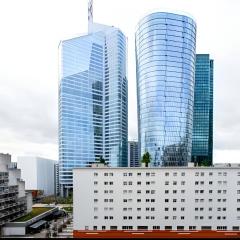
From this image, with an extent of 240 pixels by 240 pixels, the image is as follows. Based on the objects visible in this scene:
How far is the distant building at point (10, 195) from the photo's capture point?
60.6 metres

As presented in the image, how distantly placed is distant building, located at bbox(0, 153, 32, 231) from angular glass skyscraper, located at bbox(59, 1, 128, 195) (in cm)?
7991

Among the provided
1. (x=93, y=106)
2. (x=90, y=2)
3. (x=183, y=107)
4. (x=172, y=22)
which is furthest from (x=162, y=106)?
(x=90, y=2)

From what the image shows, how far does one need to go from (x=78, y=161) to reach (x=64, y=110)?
2380 centimetres

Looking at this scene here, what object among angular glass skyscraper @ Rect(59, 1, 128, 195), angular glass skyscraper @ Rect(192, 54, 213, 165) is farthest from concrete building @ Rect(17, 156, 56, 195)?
angular glass skyscraper @ Rect(192, 54, 213, 165)

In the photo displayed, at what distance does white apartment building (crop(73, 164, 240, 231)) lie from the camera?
56875 mm

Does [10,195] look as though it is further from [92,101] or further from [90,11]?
[90,11]

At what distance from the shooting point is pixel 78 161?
155m

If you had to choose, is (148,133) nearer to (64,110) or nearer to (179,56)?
(179,56)

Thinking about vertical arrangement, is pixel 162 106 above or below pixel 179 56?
below

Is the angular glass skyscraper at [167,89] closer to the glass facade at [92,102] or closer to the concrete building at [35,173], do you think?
the glass facade at [92,102]

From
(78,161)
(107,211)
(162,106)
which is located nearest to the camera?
(107,211)

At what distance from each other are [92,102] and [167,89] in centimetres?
5053

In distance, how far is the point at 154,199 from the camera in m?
57.3

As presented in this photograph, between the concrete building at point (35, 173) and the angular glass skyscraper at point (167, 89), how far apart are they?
65.9 m
